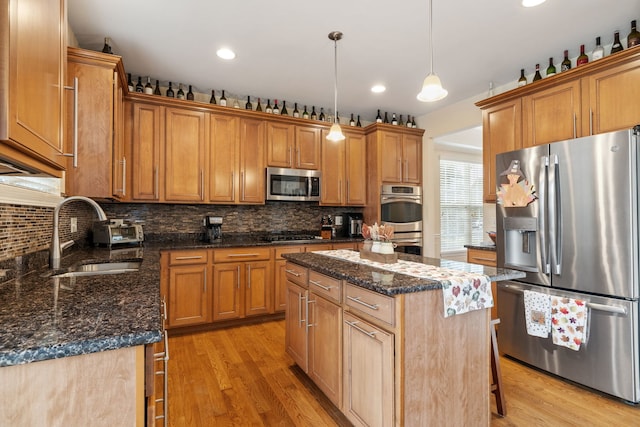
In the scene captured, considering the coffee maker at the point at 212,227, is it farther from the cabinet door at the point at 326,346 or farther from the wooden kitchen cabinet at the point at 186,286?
the cabinet door at the point at 326,346

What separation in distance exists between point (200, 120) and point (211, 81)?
1.43 ft

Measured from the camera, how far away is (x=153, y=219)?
12.1 ft

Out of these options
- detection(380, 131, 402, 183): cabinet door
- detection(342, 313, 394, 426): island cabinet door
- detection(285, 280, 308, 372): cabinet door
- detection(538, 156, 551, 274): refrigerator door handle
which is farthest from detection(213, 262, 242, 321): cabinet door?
detection(538, 156, 551, 274): refrigerator door handle

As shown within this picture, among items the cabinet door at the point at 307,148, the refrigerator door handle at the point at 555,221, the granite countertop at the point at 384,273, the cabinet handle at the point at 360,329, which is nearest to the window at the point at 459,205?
the cabinet door at the point at 307,148

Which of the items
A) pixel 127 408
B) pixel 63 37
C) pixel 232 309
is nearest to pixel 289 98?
pixel 232 309

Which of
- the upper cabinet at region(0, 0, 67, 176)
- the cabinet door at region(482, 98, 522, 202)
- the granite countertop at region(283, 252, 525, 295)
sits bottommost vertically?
the granite countertop at region(283, 252, 525, 295)

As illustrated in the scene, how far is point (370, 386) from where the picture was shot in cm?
159

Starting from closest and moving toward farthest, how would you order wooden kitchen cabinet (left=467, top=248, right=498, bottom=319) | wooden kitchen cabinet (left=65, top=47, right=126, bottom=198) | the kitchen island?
1. the kitchen island
2. wooden kitchen cabinet (left=65, top=47, right=126, bottom=198)
3. wooden kitchen cabinet (left=467, top=248, right=498, bottom=319)

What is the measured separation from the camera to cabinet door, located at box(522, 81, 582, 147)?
2547mm

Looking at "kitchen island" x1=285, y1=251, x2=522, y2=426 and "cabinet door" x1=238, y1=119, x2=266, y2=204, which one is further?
"cabinet door" x1=238, y1=119, x2=266, y2=204

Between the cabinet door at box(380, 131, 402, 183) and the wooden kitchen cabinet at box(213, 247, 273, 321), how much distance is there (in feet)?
6.42

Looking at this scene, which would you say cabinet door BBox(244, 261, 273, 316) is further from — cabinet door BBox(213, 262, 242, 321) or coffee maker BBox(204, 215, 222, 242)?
coffee maker BBox(204, 215, 222, 242)

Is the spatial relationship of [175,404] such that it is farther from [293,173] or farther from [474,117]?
[474,117]

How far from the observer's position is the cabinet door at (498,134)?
2.97 meters
